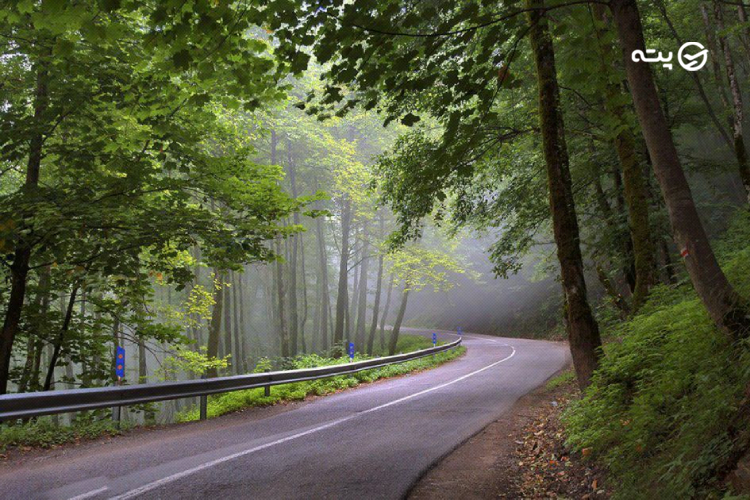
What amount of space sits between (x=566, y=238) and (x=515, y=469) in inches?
134

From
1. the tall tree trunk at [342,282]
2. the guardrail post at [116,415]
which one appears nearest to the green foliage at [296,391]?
the guardrail post at [116,415]

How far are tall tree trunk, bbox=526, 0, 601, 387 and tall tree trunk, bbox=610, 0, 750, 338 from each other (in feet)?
8.90

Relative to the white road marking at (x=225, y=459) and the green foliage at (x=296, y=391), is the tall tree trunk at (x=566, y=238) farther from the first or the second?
the green foliage at (x=296, y=391)

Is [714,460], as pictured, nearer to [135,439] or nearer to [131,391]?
[135,439]

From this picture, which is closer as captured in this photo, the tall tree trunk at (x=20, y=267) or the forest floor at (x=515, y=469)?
the forest floor at (x=515, y=469)

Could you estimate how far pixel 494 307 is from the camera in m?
46.5

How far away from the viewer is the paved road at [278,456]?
4.48m

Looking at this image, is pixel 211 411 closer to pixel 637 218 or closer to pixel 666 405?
pixel 666 405

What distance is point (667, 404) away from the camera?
164 inches

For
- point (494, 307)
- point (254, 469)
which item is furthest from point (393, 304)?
point (254, 469)

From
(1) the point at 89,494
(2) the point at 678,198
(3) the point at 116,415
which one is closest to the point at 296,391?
(3) the point at 116,415

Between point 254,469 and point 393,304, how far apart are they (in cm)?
6577

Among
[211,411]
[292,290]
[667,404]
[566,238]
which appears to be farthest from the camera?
[292,290]

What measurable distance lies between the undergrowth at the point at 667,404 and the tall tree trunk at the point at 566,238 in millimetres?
382
